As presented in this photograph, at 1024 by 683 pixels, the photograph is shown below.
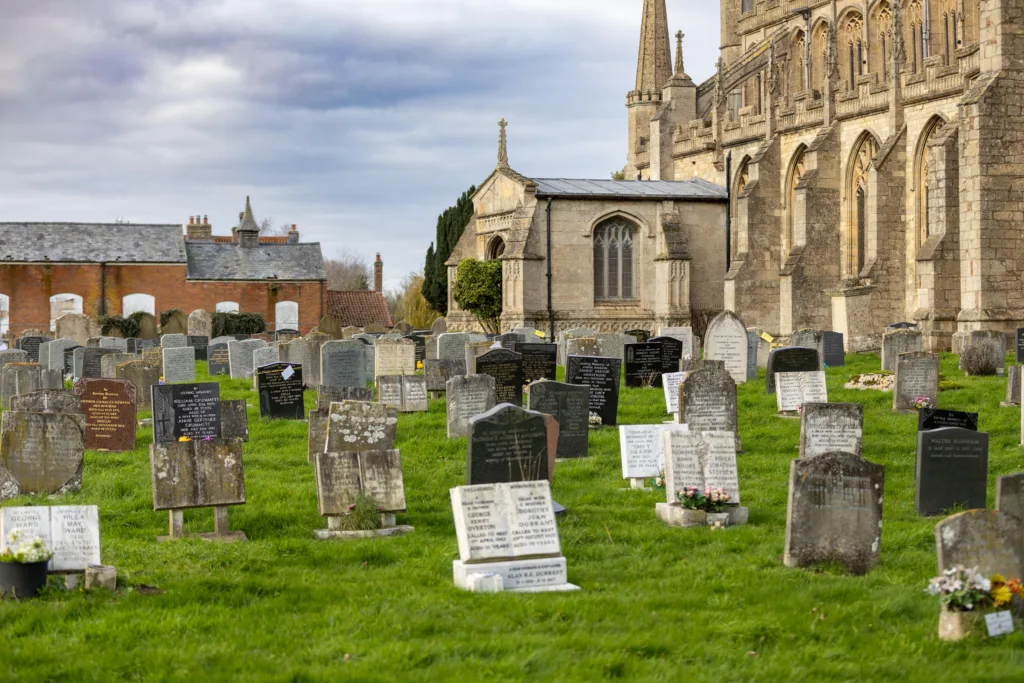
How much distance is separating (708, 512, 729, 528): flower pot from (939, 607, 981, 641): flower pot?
342 cm

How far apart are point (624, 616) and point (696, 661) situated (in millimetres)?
924

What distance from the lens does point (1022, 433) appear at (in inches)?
587

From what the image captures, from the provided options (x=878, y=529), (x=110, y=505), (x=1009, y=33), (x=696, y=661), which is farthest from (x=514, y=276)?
(x=696, y=661)

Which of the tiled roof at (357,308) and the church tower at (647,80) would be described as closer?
the church tower at (647,80)

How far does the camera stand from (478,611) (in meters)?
8.30

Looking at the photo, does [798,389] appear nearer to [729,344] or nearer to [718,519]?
[729,344]

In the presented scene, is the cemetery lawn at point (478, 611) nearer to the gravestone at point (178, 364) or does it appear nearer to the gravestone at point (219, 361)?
the gravestone at point (178, 364)

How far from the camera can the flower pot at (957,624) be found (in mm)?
7789

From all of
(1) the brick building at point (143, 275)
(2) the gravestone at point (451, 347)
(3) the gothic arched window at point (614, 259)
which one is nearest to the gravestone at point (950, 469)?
(2) the gravestone at point (451, 347)

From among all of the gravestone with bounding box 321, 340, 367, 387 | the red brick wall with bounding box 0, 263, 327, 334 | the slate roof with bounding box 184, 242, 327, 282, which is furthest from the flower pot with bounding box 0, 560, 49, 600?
the slate roof with bounding box 184, 242, 327, 282

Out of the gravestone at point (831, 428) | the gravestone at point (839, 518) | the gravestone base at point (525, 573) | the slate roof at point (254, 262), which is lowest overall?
the gravestone base at point (525, 573)

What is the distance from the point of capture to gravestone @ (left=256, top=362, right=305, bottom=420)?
1848cm

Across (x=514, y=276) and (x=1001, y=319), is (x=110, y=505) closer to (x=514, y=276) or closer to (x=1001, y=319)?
(x=1001, y=319)

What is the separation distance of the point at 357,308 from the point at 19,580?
47339 millimetres
